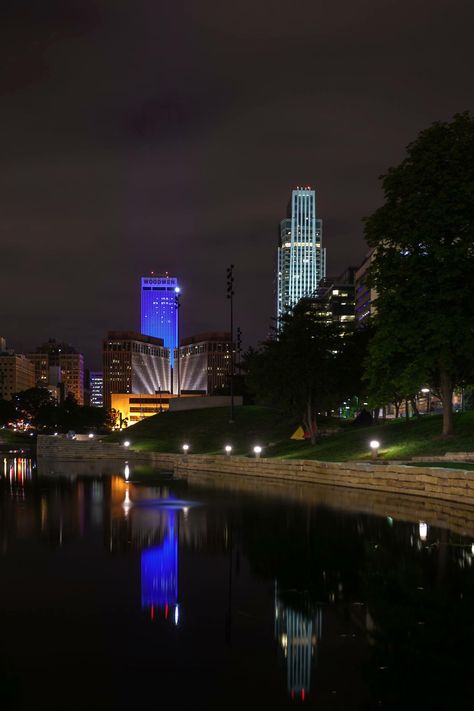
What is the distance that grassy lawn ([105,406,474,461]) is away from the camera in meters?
32.9

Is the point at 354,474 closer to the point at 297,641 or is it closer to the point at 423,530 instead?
the point at 423,530

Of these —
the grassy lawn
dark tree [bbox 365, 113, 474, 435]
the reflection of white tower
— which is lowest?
the grassy lawn

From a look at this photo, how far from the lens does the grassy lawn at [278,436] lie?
32875mm

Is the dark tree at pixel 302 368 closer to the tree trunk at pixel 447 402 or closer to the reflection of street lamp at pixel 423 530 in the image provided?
the tree trunk at pixel 447 402

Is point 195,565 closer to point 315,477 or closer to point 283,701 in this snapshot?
point 283,701

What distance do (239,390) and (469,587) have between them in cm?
9850

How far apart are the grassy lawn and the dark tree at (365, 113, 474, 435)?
2577 millimetres

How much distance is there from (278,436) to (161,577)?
52.1 m

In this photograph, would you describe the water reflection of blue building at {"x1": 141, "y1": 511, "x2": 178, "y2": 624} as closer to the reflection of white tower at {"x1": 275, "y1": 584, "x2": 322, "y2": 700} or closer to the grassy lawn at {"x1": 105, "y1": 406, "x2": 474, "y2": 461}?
the reflection of white tower at {"x1": 275, "y1": 584, "x2": 322, "y2": 700}

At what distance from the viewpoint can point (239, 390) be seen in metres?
108

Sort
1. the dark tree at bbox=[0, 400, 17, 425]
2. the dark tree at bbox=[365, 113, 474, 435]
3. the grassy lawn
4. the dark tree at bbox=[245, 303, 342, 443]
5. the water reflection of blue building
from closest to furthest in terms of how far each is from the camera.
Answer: the water reflection of blue building < the dark tree at bbox=[365, 113, 474, 435] < the grassy lawn < the dark tree at bbox=[245, 303, 342, 443] < the dark tree at bbox=[0, 400, 17, 425]

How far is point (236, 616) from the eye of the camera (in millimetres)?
8430

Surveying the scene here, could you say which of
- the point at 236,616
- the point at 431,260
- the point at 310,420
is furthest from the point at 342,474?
the point at 236,616

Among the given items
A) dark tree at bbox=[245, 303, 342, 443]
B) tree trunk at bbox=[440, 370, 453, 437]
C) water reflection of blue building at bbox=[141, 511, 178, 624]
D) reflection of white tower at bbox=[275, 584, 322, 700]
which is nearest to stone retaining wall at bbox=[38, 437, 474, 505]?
tree trunk at bbox=[440, 370, 453, 437]
